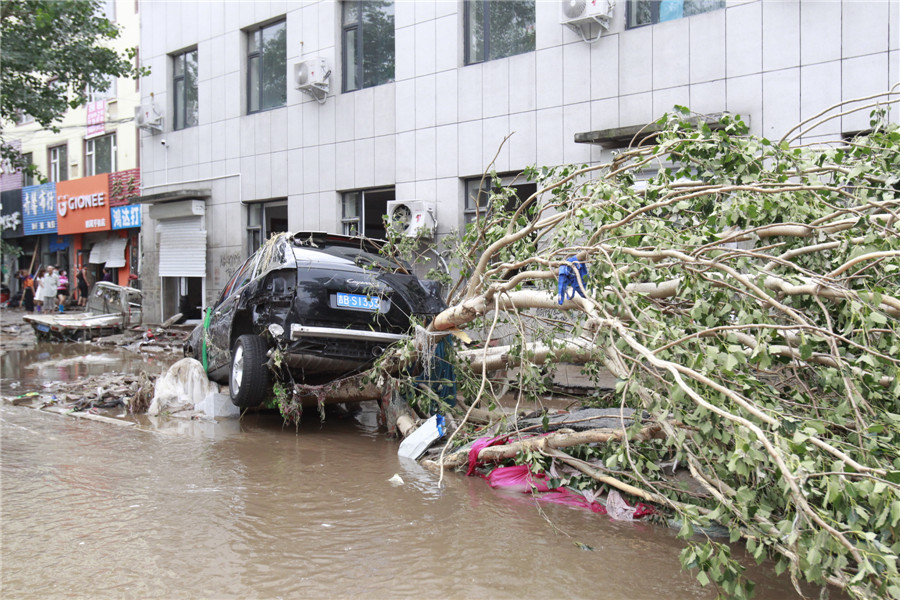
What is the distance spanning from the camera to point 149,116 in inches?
724

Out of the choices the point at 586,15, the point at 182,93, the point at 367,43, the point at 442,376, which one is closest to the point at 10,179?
the point at 182,93

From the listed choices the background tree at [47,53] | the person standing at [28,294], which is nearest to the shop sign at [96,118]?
the background tree at [47,53]

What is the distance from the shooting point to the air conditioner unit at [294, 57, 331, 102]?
45.7 feet

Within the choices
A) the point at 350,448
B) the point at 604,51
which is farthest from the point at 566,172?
the point at 604,51

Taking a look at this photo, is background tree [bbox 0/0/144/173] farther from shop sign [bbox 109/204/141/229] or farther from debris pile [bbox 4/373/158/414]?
debris pile [bbox 4/373/158/414]

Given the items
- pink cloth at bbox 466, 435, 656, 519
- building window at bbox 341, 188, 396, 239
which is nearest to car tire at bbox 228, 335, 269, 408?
pink cloth at bbox 466, 435, 656, 519

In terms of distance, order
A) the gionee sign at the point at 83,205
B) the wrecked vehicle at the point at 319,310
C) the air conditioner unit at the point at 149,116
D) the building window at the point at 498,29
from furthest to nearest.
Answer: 1. the gionee sign at the point at 83,205
2. the air conditioner unit at the point at 149,116
3. the building window at the point at 498,29
4. the wrecked vehicle at the point at 319,310

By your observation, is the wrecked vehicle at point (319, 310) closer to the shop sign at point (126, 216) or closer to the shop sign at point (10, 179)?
the shop sign at point (126, 216)

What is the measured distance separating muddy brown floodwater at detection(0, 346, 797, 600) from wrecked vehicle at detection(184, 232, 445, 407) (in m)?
0.85

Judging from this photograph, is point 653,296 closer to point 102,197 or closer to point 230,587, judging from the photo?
point 230,587

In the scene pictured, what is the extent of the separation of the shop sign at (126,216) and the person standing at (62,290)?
3.46m

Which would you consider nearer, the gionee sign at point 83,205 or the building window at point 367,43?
the building window at point 367,43

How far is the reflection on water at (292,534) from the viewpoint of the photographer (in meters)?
3.38

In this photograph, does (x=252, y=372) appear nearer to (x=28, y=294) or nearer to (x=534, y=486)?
(x=534, y=486)
